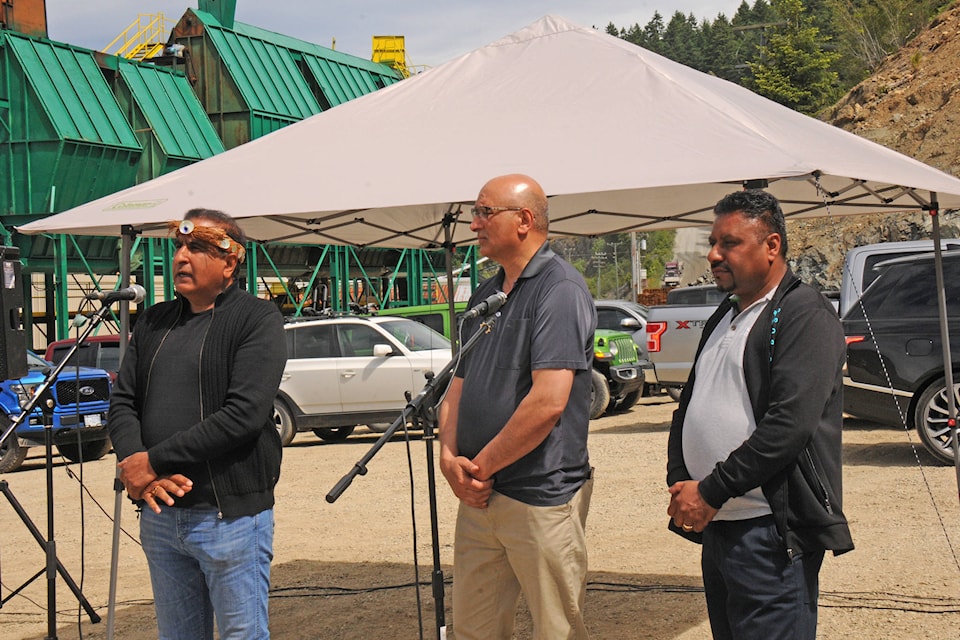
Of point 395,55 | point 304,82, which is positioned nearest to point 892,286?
point 304,82

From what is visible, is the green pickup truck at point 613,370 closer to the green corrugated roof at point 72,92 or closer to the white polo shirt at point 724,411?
the white polo shirt at point 724,411

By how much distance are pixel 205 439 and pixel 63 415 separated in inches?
458

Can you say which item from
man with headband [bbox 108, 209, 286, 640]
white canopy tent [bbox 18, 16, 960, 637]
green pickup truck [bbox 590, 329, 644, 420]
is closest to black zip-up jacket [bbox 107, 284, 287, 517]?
man with headband [bbox 108, 209, 286, 640]

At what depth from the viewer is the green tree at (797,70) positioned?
68500 mm

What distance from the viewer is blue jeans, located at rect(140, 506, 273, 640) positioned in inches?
149

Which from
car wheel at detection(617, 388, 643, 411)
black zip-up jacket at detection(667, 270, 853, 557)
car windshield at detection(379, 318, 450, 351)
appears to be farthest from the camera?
car wheel at detection(617, 388, 643, 411)

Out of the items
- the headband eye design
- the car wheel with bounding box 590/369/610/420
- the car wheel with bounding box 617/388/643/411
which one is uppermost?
the headband eye design

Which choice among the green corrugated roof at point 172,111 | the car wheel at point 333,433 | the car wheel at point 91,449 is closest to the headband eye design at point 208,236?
the car wheel at point 91,449

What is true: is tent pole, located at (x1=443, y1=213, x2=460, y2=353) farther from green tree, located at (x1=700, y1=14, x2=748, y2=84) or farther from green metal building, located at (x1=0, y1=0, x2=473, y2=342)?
green tree, located at (x1=700, y1=14, x2=748, y2=84)

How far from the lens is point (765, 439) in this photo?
3221 millimetres

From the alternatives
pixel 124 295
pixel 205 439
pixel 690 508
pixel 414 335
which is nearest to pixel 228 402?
pixel 205 439

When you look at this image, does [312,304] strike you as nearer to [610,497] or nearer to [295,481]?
[295,481]

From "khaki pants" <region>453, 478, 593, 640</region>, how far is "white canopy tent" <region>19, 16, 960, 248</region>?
1605 mm

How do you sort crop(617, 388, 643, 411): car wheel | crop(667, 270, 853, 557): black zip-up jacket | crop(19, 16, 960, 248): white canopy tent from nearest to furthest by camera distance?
crop(667, 270, 853, 557): black zip-up jacket → crop(19, 16, 960, 248): white canopy tent → crop(617, 388, 643, 411): car wheel
